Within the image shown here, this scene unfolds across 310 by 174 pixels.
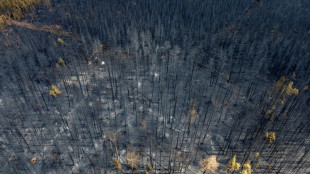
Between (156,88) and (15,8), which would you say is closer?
(156,88)

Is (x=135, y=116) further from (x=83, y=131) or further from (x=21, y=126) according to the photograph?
(x=21, y=126)

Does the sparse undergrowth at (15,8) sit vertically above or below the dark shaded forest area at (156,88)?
above

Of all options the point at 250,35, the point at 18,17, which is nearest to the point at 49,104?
the point at 18,17

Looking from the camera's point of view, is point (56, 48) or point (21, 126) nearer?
point (21, 126)

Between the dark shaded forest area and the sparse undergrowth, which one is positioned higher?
the sparse undergrowth

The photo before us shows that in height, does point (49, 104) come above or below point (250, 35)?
below

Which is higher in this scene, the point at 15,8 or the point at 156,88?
the point at 15,8

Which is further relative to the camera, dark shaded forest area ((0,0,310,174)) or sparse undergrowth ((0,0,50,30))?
sparse undergrowth ((0,0,50,30))

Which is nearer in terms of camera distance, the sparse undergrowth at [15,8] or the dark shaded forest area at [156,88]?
the dark shaded forest area at [156,88]
